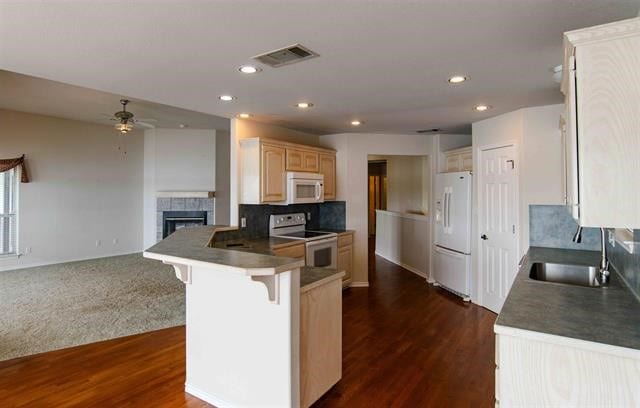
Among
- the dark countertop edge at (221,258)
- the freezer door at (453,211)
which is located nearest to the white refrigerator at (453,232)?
the freezer door at (453,211)

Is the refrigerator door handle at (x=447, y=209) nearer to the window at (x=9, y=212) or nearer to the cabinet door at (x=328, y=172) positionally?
the cabinet door at (x=328, y=172)

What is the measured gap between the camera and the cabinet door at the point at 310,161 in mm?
4852

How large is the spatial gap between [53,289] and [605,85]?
21.1 ft

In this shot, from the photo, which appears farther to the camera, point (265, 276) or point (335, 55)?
point (335, 55)

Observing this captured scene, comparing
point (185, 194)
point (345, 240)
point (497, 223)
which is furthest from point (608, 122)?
point (185, 194)

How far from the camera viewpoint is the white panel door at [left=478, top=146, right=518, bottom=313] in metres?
3.99

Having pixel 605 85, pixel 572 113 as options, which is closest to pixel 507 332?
pixel 572 113

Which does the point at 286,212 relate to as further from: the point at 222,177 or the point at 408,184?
the point at 222,177

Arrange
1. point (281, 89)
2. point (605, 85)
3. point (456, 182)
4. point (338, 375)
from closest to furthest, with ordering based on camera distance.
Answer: point (605, 85), point (338, 375), point (281, 89), point (456, 182)

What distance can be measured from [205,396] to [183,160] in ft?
20.3

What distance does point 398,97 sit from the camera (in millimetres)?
3307

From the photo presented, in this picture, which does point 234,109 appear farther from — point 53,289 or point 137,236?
point 137,236

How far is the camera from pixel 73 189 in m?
6.91

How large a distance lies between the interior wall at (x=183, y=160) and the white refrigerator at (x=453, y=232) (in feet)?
16.1
